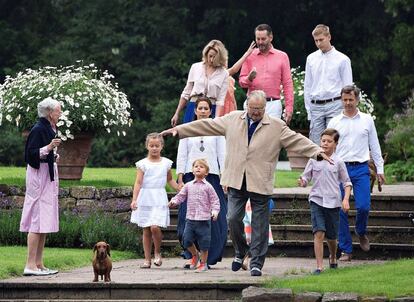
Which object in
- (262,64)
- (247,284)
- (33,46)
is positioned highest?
(33,46)

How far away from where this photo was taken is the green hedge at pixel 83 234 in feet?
54.2

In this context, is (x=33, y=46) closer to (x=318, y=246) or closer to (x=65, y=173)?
(x=65, y=173)

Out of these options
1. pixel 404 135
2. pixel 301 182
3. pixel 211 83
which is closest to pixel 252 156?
pixel 301 182

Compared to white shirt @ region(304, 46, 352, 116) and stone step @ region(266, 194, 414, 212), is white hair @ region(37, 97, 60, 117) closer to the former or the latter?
white shirt @ region(304, 46, 352, 116)

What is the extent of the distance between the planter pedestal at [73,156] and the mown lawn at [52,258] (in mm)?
1639

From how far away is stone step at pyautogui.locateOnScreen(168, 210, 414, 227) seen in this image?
16.6 meters

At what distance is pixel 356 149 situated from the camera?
49.5ft

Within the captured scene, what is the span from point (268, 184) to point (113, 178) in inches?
215

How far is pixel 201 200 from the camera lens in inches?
576

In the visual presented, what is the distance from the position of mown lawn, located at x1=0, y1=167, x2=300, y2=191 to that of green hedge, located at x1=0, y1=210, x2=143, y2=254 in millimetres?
984

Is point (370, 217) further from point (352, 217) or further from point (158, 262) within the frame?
point (158, 262)

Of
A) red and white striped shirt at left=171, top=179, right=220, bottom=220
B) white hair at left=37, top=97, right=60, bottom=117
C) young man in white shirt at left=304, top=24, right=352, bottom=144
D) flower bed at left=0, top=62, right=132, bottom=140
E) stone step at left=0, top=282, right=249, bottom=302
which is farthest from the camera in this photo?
flower bed at left=0, top=62, right=132, bottom=140

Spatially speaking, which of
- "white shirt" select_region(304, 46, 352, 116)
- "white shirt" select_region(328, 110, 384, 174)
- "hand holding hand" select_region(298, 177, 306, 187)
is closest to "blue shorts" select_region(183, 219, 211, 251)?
"hand holding hand" select_region(298, 177, 306, 187)

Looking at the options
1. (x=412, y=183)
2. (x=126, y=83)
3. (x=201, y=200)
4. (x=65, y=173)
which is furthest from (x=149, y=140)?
(x=126, y=83)
